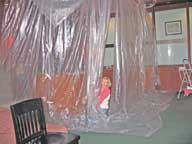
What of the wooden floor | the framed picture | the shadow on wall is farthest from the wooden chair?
the framed picture

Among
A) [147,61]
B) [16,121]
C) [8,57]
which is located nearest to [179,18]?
[147,61]

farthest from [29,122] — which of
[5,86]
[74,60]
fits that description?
[5,86]

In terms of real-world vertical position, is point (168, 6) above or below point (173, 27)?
A: above

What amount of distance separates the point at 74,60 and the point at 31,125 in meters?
2.32

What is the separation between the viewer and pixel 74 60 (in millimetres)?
4457

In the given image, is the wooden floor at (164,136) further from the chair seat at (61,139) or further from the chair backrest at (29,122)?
the chair backrest at (29,122)

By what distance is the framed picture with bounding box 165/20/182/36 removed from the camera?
809 cm

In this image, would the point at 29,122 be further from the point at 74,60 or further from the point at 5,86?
the point at 5,86

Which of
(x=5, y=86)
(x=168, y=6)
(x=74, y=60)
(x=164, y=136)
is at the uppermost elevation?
(x=168, y=6)

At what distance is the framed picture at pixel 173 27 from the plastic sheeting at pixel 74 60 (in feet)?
11.6

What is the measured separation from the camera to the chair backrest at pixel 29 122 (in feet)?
6.67

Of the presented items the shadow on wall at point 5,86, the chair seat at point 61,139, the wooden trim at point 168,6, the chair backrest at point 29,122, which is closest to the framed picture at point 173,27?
the wooden trim at point 168,6

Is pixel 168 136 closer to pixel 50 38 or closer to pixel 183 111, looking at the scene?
pixel 183 111

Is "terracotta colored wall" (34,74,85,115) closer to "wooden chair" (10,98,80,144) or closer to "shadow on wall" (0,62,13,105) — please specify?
"shadow on wall" (0,62,13,105)
